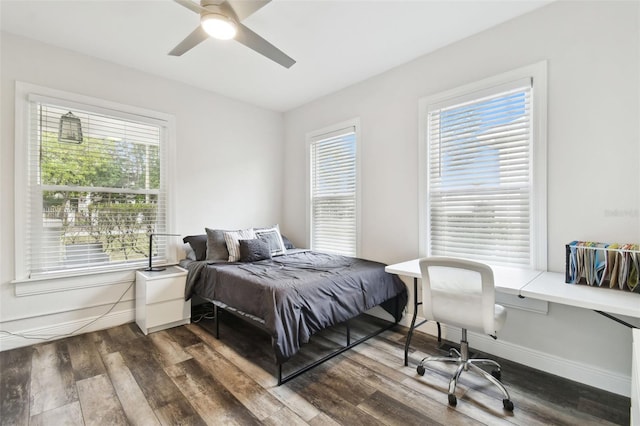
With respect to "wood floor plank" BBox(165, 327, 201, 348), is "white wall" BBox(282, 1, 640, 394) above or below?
above

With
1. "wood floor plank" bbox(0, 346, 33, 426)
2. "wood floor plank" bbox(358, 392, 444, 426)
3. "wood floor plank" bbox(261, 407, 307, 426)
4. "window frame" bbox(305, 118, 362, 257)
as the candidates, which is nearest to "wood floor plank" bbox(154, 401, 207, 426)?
"wood floor plank" bbox(261, 407, 307, 426)

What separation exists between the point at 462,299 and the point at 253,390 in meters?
1.53

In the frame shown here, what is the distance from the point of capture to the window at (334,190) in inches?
143

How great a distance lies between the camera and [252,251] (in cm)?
311

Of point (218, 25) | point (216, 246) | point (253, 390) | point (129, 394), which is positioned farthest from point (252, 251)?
point (218, 25)

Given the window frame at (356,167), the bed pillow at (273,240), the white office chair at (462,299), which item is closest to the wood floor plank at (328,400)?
the white office chair at (462,299)

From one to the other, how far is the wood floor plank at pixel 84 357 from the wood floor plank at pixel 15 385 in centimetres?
26

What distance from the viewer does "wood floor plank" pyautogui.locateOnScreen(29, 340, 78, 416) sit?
183cm

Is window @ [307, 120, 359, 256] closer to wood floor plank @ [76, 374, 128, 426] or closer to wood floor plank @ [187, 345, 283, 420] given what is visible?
wood floor plank @ [187, 345, 283, 420]

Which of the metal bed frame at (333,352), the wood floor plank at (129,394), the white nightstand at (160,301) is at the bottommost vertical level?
the wood floor plank at (129,394)

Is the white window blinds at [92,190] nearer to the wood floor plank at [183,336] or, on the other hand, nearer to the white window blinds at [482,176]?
the wood floor plank at [183,336]

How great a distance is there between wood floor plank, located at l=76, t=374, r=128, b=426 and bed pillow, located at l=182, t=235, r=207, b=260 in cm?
140

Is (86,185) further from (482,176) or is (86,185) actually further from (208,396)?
(482,176)

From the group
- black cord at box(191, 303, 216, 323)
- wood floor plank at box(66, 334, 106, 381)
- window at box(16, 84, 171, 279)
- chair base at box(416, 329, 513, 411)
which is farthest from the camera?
black cord at box(191, 303, 216, 323)
